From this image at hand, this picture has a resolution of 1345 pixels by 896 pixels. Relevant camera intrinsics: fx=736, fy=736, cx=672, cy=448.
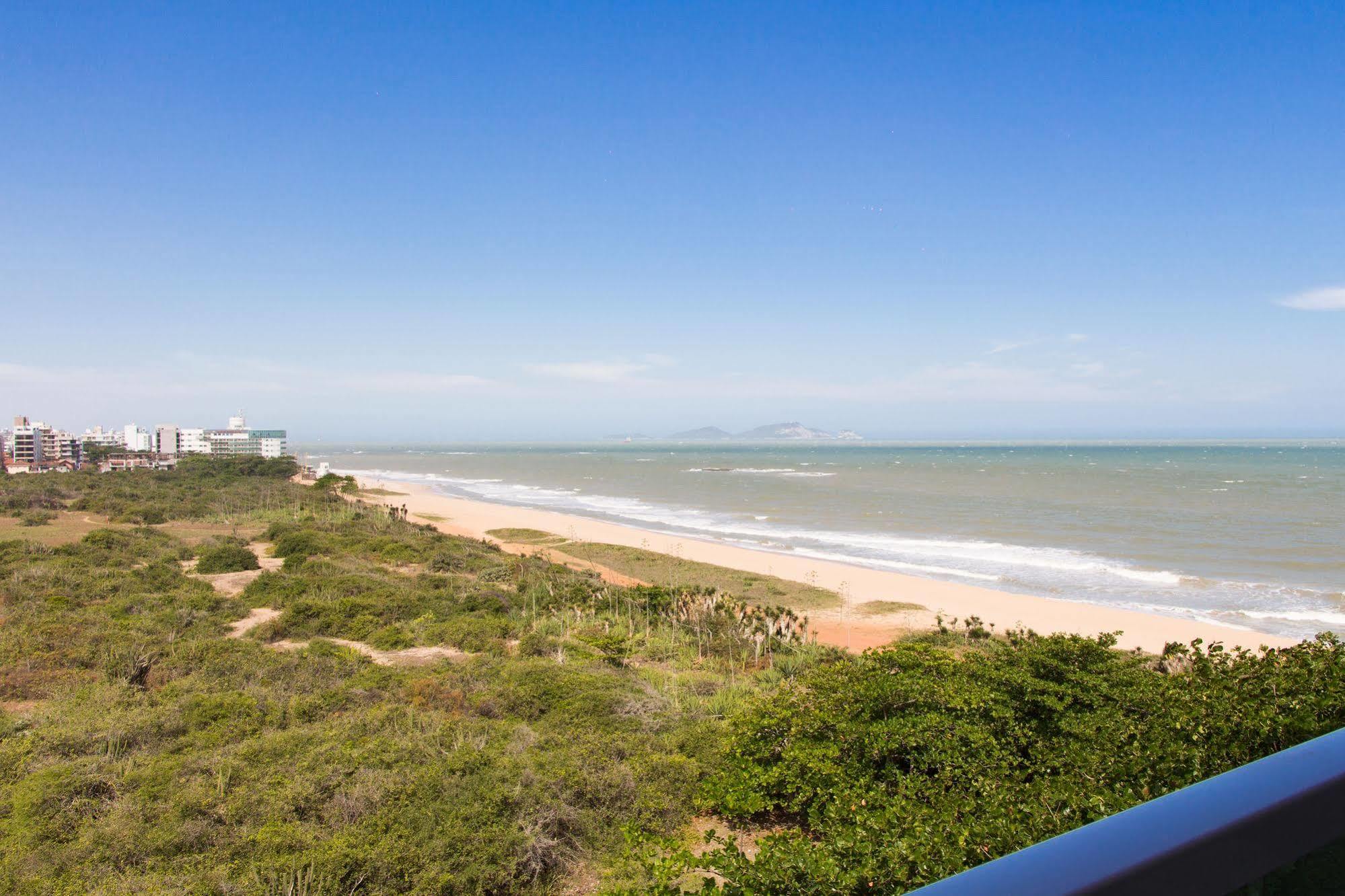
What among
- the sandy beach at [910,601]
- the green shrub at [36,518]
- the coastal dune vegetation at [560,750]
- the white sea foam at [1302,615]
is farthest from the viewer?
the green shrub at [36,518]

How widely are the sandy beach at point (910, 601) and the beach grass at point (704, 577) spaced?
548 millimetres

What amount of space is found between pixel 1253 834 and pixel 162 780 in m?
8.31

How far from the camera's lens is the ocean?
18.7m

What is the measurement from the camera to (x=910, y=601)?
1802 cm

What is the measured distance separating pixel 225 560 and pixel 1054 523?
30324 mm

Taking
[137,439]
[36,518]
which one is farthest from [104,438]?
[36,518]

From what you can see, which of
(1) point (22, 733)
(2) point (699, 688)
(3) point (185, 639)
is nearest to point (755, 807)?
(2) point (699, 688)

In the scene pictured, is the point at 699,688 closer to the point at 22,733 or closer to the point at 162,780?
the point at 162,780

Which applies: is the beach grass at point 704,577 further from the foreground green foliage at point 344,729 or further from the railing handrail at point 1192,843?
the railing handrail at point 1192,843

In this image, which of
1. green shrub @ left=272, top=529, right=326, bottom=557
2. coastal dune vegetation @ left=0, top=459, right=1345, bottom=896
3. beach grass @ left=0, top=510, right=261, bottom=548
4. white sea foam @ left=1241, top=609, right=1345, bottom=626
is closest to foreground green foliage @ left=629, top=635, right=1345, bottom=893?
coastal dune vegetation @ left=0, top=459, right=1345, bottom=896

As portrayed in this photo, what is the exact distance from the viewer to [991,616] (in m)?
16.4

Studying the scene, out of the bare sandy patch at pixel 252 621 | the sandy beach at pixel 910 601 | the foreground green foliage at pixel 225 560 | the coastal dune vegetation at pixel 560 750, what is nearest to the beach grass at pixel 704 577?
the sandy beach at pixel 910 601

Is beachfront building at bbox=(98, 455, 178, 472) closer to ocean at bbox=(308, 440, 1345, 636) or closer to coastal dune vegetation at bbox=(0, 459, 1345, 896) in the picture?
ocean at bbox=(308, 440, 1345, 636)

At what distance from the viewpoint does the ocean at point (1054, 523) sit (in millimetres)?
18672
